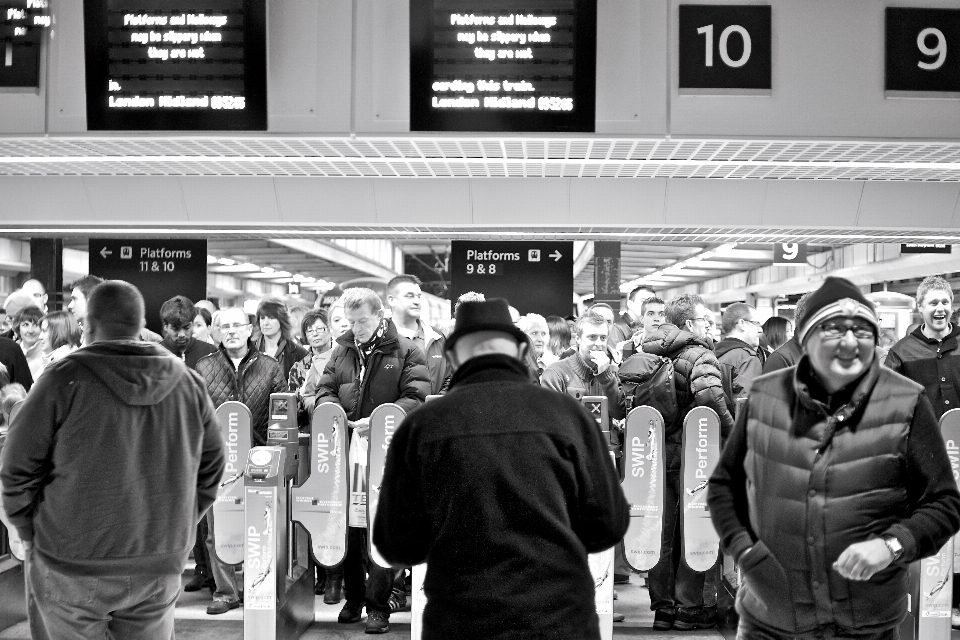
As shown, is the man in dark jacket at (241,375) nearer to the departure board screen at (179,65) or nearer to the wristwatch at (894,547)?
the departure board screen at (179,65)

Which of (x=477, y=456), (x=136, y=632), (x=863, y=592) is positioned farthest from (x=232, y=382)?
(x=863, y=592)

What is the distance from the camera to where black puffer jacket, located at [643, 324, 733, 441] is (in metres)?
4.81

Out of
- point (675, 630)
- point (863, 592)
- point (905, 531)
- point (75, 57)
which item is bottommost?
point (675, 630)

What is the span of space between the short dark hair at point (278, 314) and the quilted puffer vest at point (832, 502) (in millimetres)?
4766

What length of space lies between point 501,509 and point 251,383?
140 inches

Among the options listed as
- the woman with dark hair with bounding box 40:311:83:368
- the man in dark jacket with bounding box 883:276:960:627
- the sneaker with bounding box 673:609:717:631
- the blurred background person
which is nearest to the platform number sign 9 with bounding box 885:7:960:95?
the man in dark jacket with bounding box 883:276:960:627

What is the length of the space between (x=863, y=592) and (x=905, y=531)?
201mm

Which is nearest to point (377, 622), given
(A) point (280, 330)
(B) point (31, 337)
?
(A) point (280, 330)

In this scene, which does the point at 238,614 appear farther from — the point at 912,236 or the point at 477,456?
the point at 912,236

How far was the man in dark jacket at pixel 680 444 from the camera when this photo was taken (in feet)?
15.9

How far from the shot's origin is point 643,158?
626cm

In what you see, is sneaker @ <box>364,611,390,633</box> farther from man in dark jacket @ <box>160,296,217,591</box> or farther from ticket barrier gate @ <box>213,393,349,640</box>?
man in dark jacket @ <box>160,296,217,591</box>

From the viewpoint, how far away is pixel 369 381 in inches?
195

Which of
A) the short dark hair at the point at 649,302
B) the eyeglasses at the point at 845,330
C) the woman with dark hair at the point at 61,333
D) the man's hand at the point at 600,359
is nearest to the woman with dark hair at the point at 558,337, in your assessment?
the short dark hair at the point at 649,302
